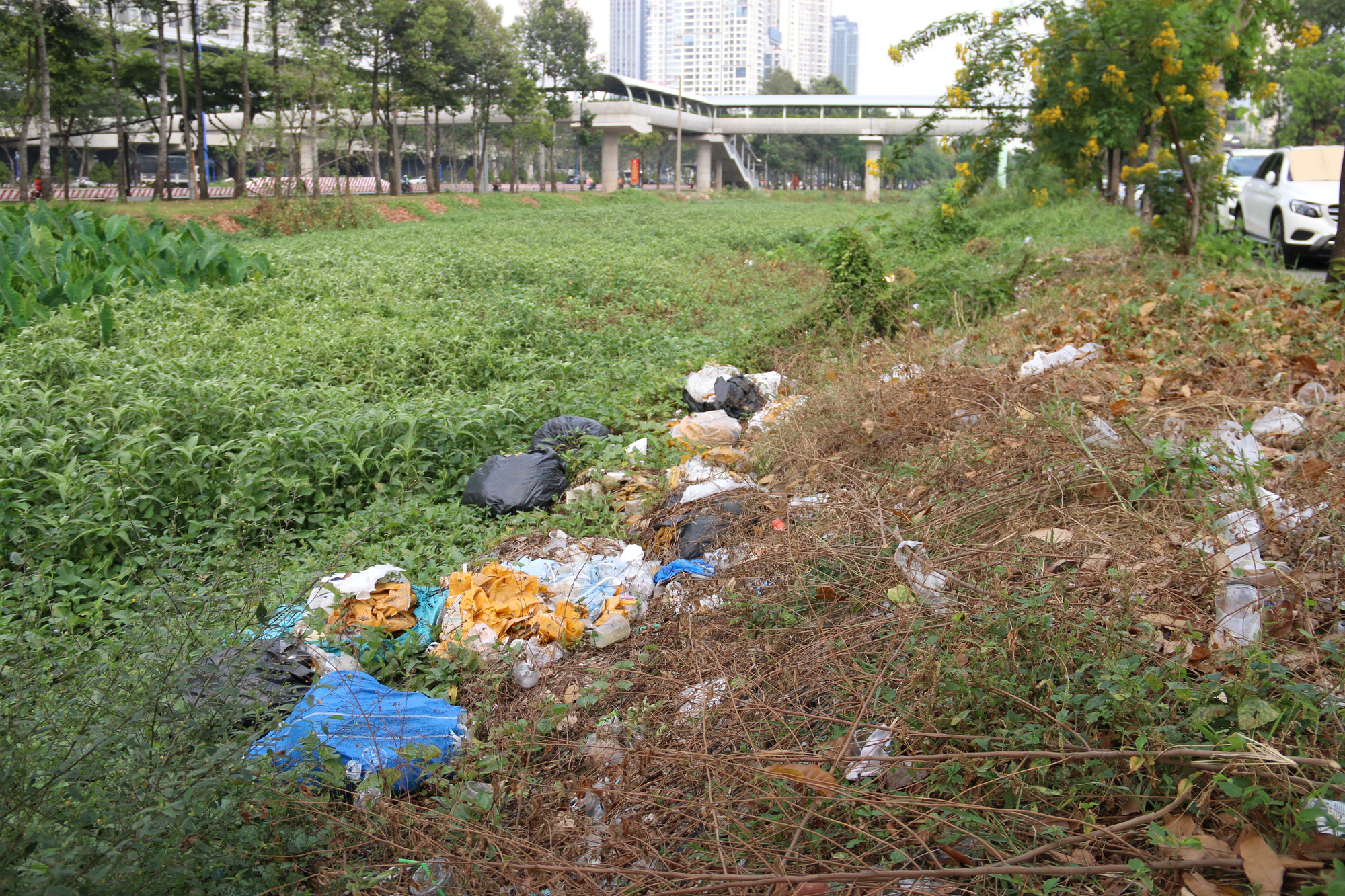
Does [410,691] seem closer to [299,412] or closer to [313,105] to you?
[299,412]

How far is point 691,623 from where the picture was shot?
2.92 meters

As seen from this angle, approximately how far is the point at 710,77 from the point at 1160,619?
123851 millimetres

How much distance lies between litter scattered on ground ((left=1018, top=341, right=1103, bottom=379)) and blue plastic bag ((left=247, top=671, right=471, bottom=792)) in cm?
289

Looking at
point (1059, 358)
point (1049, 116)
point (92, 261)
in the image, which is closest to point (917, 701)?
point (1059, 358)

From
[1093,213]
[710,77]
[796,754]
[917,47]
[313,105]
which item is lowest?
[796,754]

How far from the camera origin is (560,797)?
7.20ft

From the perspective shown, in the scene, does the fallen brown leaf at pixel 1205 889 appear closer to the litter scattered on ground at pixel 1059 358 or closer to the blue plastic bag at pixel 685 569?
A: the blue plastic bag at pixel 685 569

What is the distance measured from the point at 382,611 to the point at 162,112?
888 inches

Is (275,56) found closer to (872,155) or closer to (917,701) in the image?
(917,701)

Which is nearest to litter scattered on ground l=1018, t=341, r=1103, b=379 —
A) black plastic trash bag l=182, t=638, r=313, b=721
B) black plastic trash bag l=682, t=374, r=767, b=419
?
black plastic trash bag l=682, t=374, r=767, b=419

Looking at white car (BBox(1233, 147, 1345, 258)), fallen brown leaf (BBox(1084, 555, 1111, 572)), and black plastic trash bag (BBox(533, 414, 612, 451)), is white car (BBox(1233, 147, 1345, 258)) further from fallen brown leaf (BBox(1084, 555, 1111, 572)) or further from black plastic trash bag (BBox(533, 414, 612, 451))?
fallen brown leaf (BBox(1084, 555, 1111, 572))

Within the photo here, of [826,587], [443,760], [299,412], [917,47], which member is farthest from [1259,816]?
[917,47]

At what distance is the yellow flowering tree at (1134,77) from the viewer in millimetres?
6973

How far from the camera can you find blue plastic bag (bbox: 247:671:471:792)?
2.26m
